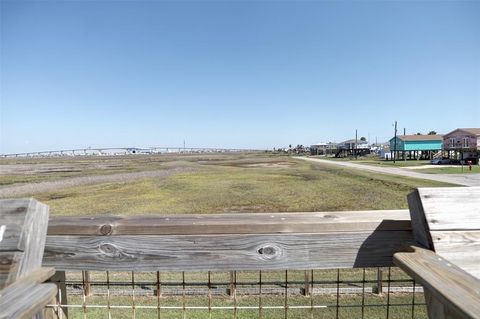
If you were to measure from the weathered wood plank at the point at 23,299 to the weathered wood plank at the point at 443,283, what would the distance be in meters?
1.30

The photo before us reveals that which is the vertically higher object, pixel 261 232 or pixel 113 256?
pixel 261 232

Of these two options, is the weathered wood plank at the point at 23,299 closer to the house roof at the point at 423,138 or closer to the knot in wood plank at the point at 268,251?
the knot in wood plank at the point at 268,251

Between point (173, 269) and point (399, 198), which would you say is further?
point (399, 198)

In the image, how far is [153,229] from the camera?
1.50 meters

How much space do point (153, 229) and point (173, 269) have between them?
0.22 meters

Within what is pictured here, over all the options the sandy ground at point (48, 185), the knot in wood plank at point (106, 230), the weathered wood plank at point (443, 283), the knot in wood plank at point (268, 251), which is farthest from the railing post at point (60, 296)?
the sandy ground at point (48, 185)

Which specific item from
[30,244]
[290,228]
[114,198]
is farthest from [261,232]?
[114,198]

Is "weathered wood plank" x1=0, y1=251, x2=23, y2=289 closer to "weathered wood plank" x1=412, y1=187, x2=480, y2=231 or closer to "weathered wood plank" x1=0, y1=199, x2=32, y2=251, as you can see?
"weathered wood plank" x1=0, y1=199, x2=32, y2=251

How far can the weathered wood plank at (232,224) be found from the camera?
1.48 meters

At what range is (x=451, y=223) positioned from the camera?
1.29 m

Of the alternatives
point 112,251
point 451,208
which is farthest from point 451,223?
point 112,251

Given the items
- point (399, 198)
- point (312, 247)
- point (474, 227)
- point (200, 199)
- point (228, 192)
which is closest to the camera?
point (474, 227)

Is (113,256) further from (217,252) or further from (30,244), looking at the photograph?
(217,252)


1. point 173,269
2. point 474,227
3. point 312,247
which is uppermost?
point 474,227
